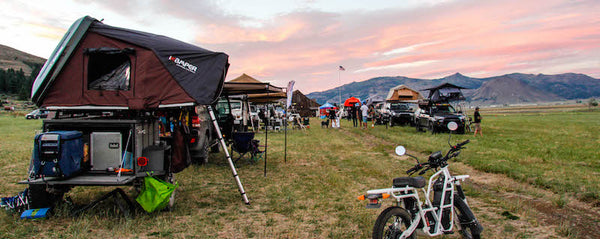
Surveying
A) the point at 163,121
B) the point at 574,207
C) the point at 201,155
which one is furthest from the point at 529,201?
the point at 201,155

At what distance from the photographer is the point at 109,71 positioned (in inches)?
233

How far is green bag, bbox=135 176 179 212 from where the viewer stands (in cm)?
508

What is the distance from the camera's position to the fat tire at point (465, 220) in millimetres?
3945

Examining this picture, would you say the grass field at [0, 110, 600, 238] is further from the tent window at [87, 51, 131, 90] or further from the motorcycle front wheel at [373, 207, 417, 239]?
the tent window at [87, 51, 131, 90]

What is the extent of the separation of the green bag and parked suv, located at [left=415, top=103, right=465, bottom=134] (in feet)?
52.3

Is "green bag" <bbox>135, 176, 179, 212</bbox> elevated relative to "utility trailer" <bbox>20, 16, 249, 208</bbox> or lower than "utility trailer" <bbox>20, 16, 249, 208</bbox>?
lower

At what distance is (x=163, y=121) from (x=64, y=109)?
1580mm

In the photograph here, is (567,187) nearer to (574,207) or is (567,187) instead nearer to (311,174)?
(574,207)

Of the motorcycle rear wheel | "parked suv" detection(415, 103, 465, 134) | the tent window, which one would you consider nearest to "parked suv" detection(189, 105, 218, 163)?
the tent window

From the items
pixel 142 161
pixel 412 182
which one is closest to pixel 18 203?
pixel 142 161

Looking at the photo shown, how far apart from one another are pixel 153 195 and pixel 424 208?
12.6 ft

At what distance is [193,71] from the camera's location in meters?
6.23

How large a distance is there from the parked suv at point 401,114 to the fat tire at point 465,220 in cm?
2109

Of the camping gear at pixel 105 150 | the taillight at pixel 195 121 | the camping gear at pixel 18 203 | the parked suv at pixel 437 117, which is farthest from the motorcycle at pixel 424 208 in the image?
the parked suv at pixel 437 117
